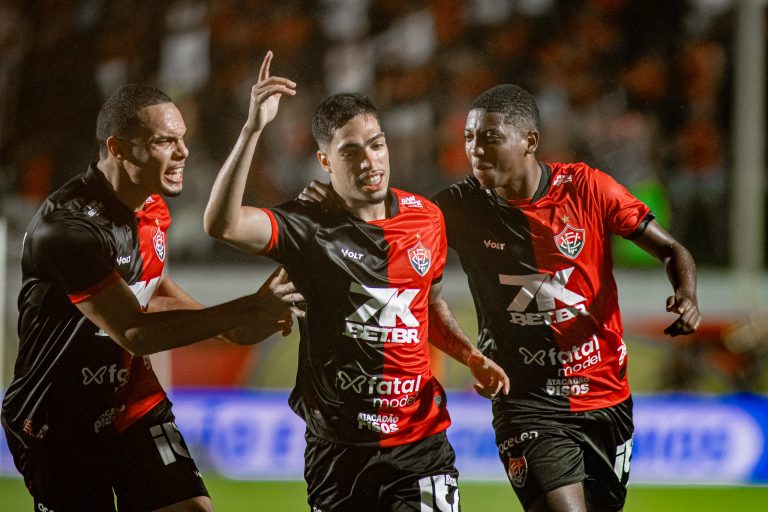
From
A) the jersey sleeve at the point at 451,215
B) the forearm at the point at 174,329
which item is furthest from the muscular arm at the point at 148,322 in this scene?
the jersey sleeve at the point at 451,215

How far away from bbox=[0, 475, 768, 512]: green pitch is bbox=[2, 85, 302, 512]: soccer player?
2736 mm

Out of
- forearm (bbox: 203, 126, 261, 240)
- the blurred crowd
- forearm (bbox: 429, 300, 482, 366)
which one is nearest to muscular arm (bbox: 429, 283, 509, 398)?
forearm (bbox: 429, 300, 482, 366)

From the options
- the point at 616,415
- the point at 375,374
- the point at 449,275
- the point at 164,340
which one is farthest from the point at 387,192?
the point at 449,275

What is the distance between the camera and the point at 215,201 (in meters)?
3.66

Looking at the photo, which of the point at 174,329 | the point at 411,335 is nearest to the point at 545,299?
the point at 411,335

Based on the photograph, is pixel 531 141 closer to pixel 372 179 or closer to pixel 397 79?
pixel 372 179

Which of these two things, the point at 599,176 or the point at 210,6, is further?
the point at 210,6

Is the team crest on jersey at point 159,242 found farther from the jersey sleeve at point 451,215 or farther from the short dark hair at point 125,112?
the jersey sleeve at point 451,215

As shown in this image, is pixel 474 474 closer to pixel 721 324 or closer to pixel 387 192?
pixel 721 324

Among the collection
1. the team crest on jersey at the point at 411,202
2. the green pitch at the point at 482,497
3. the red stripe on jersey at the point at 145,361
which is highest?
the team crest on jersey at the point at 411,202

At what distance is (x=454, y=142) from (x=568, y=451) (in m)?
3.71

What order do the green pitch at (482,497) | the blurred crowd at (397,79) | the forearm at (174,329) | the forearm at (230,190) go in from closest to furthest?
1. the forearm at (230,190)
2. the forearm at (174,329)
3. the green pitch at (482,497)
4. the blurred crowd at (397,79)

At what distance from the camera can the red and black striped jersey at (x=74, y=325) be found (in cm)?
388

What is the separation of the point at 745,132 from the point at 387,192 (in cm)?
449
